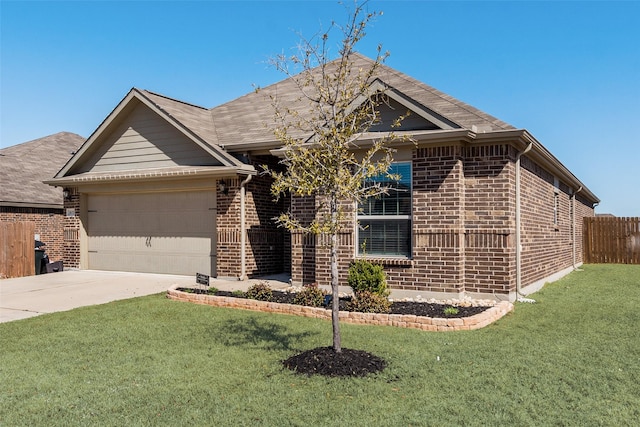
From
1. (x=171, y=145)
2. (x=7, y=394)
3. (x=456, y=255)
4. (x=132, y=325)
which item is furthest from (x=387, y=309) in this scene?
(x=171, y=145)

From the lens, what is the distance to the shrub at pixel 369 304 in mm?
8406

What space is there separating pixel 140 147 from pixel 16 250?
188 inches

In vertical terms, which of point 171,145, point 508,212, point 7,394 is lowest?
point 7,394

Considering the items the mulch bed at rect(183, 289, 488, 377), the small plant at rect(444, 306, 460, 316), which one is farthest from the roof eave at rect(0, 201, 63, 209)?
the small plant at rect(444, 306, 460, 316)

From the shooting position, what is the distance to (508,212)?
9.94 m

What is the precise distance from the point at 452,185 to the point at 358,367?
17.8ft

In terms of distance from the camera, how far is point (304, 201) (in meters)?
11.8

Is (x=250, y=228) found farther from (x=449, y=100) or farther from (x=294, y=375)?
(x=294, y=375)

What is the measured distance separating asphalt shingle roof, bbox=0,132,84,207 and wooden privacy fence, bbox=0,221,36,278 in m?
3.37

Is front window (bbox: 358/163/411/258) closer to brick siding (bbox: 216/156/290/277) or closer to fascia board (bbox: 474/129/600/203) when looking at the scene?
fascia board (bbox: 474/129/600/203)

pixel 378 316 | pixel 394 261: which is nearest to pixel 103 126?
pixel 394 261

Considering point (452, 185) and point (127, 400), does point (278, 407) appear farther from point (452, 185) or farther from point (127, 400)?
point (452, 185)

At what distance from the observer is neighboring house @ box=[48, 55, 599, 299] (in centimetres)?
1005

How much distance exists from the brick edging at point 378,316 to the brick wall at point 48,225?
473 inches
